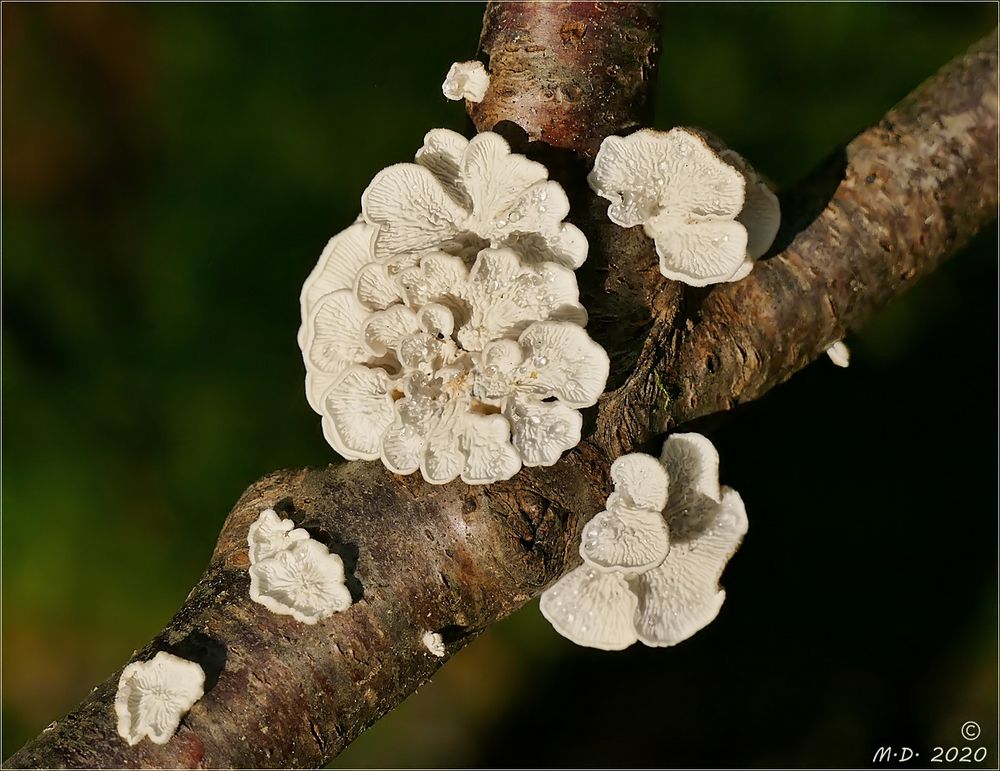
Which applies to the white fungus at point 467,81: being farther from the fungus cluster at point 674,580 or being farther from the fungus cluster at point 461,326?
the fungus cluster at point 674,580

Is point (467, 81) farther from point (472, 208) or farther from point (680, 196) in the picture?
point (680, 196)

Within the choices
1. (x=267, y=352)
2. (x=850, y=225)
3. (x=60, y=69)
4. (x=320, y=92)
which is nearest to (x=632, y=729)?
(x=267, y=352)

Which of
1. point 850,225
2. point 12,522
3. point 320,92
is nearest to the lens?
point 850,225

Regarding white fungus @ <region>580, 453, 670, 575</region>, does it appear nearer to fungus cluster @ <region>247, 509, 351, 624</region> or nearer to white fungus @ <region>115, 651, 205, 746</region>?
fungus cluster @ <region>247, 509, 351, 624</region>

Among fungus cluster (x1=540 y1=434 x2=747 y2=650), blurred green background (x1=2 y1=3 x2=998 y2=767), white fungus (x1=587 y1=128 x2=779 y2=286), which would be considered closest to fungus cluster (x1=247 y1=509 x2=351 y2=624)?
fungus cluster (x1=540 y1=434 x2=747 y2=650)

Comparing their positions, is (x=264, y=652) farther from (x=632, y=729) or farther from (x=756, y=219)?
Result: (x=632, y=729)

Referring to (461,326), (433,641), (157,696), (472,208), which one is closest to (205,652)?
(157,696)

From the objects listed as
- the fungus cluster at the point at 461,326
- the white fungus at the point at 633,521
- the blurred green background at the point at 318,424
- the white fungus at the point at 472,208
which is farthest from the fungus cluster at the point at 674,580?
the blurred green background at the point at 318,424
